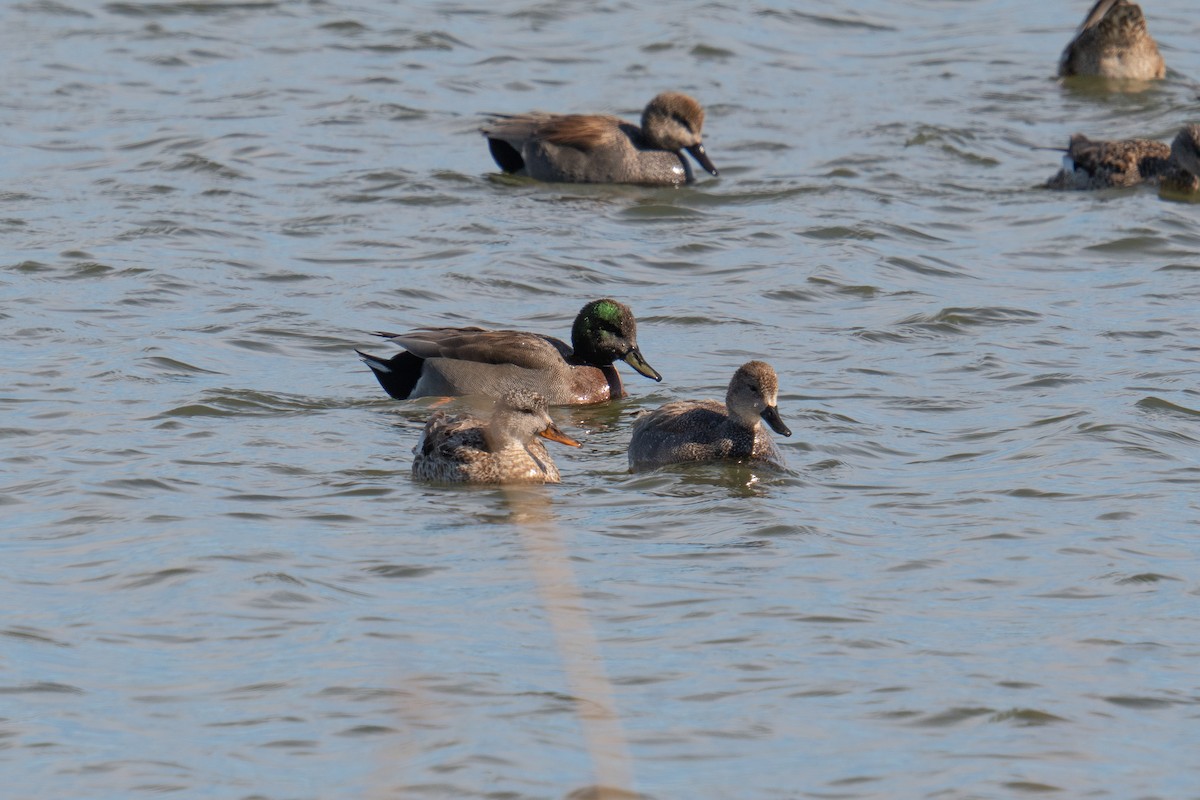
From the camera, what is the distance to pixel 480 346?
12.2m

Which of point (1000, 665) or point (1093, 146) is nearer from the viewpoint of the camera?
point (1000, 665)

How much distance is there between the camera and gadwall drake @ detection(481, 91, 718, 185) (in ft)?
57.5

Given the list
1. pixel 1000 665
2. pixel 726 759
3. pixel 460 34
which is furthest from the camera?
pixel 460 34

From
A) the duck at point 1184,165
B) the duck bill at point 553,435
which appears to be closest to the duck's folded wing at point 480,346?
the duck bill at point 553,435

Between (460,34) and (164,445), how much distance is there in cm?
1380

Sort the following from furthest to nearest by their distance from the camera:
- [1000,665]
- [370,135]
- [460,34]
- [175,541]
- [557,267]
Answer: [460,34]
[370,135]
[557,267]
[175,541]
[1000,665]

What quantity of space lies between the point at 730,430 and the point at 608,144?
7.47 metres

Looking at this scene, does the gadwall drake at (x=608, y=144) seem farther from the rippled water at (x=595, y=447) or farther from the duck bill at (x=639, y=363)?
the duck bill at (x=639, y=363)

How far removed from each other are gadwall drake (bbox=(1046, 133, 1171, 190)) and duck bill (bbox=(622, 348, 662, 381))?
623cm

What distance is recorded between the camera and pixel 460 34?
2383 centimetres

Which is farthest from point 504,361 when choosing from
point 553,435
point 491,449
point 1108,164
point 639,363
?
point 1108,164

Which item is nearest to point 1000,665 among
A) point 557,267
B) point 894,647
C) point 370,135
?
point 894,647

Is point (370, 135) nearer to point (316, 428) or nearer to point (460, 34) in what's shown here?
point (460, 34)

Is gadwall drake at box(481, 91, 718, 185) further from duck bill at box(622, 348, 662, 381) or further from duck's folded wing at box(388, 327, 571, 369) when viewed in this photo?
duck's folded wing at box(388, 327, 571, 369)
